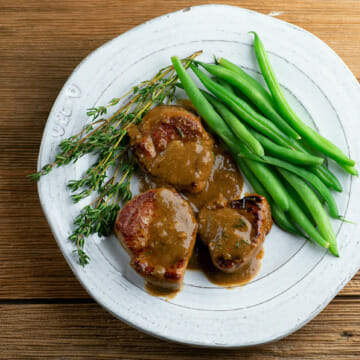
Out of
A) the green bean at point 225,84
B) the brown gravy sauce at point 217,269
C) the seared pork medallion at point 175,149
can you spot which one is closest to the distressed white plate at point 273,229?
the brown gravy sauce at point 217,269

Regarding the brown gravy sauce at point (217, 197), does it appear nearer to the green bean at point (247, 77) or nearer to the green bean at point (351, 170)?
the green bean at point (247, 77)

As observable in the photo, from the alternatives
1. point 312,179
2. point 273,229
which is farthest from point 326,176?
point 273,229

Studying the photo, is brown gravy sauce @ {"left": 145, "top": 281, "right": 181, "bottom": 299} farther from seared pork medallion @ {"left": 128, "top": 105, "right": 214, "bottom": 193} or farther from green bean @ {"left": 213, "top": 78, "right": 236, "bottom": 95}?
green bean @ {"left": 213, "top": 78, "right": 236, "bottom": 95}

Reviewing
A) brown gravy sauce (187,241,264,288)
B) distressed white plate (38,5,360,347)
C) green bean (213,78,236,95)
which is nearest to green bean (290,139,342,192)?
distressed white plate (38,5,360,347)

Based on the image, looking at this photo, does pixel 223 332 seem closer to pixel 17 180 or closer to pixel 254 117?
pixel 254 117

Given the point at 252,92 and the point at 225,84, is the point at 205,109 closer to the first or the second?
the point at 225,84
